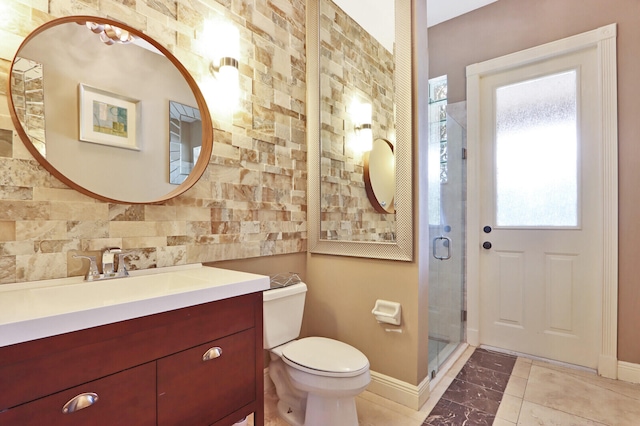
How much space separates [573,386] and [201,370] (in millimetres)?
2340

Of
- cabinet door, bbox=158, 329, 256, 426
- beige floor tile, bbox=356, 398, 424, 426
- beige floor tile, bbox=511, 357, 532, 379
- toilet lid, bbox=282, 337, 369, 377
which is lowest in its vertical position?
beige floor tile, bbox=511, 357, 532, 379

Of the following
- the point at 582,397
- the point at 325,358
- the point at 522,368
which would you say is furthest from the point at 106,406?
the point at 522,368

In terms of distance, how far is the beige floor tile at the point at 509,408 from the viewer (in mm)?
1744

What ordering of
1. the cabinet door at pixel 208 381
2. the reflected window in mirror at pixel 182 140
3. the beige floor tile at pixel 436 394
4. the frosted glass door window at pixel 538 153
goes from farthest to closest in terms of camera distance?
the frosted glass door window at pixel 538 153 → the beige floor tile at pixel 436 394 → the reflected window in mirror at pixel 182 140 → the cabinet door at pixel 208 381

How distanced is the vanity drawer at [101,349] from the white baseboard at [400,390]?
1.18 m

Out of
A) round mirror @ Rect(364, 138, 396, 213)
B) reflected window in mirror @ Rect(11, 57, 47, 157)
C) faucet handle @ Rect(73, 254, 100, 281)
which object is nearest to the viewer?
reflected window in mirror @ Rect(11, 57, 47, 157)

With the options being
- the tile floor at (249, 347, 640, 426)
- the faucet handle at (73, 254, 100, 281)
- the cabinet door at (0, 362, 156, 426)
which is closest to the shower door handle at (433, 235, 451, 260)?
the tile floor at (249, 347, 640, 426)

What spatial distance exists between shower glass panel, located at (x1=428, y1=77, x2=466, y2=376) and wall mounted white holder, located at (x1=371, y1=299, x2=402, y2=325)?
0.97 ft

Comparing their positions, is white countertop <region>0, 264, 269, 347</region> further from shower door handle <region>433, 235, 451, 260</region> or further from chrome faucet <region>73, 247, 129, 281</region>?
shower door handle <region>433, 235, 451, 260</region>

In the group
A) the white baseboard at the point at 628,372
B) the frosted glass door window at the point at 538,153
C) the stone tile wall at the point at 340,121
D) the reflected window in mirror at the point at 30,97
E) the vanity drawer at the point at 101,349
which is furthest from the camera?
the frosted glass door window at the point at 538,153

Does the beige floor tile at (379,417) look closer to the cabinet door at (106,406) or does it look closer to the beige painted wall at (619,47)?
the cabinet door at (106,406)

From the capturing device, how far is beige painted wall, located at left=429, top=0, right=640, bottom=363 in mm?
2105

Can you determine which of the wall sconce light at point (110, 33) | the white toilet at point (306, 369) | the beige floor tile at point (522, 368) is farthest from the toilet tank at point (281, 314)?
the beige floor tile at point (522, 368)

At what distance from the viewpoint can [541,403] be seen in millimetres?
1873
